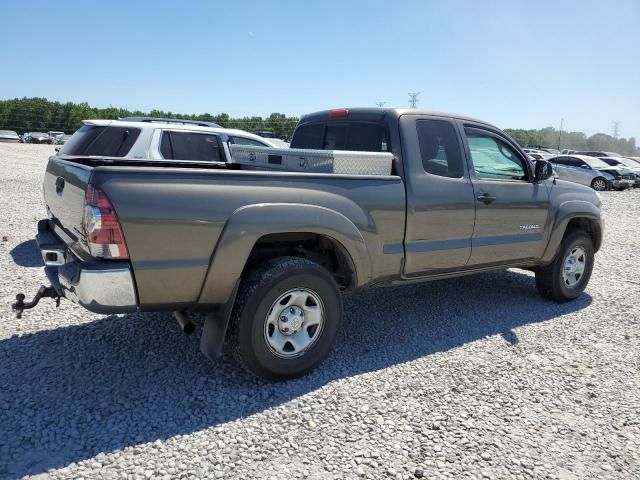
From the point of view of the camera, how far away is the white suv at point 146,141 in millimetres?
6574

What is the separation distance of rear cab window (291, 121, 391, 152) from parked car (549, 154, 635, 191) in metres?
19.8

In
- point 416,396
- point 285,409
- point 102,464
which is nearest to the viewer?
point 102,464

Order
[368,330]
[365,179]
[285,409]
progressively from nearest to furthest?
[285,409], [365,179], [368,330]

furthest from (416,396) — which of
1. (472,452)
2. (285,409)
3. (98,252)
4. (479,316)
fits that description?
(98,252)

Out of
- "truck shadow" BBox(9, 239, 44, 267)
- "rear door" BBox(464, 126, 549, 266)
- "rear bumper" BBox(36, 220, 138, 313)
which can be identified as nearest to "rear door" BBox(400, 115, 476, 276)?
"rear door" BBox(464, 126, 549, 266)

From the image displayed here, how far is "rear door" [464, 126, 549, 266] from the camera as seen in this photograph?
451 cm

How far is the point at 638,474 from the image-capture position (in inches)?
107

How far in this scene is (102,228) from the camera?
8.99 feet

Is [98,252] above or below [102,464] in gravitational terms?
above

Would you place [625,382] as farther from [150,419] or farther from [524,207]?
[150,419]

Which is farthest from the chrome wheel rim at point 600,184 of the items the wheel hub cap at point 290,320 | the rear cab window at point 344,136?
the wheel hub cap at point 290,320

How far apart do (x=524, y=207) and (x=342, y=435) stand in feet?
10.2

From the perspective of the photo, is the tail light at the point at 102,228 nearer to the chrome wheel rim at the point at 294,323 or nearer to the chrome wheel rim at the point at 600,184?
the chrome wheel rim at the point at 294,323

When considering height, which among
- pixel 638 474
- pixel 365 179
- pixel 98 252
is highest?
pixel 365 179
